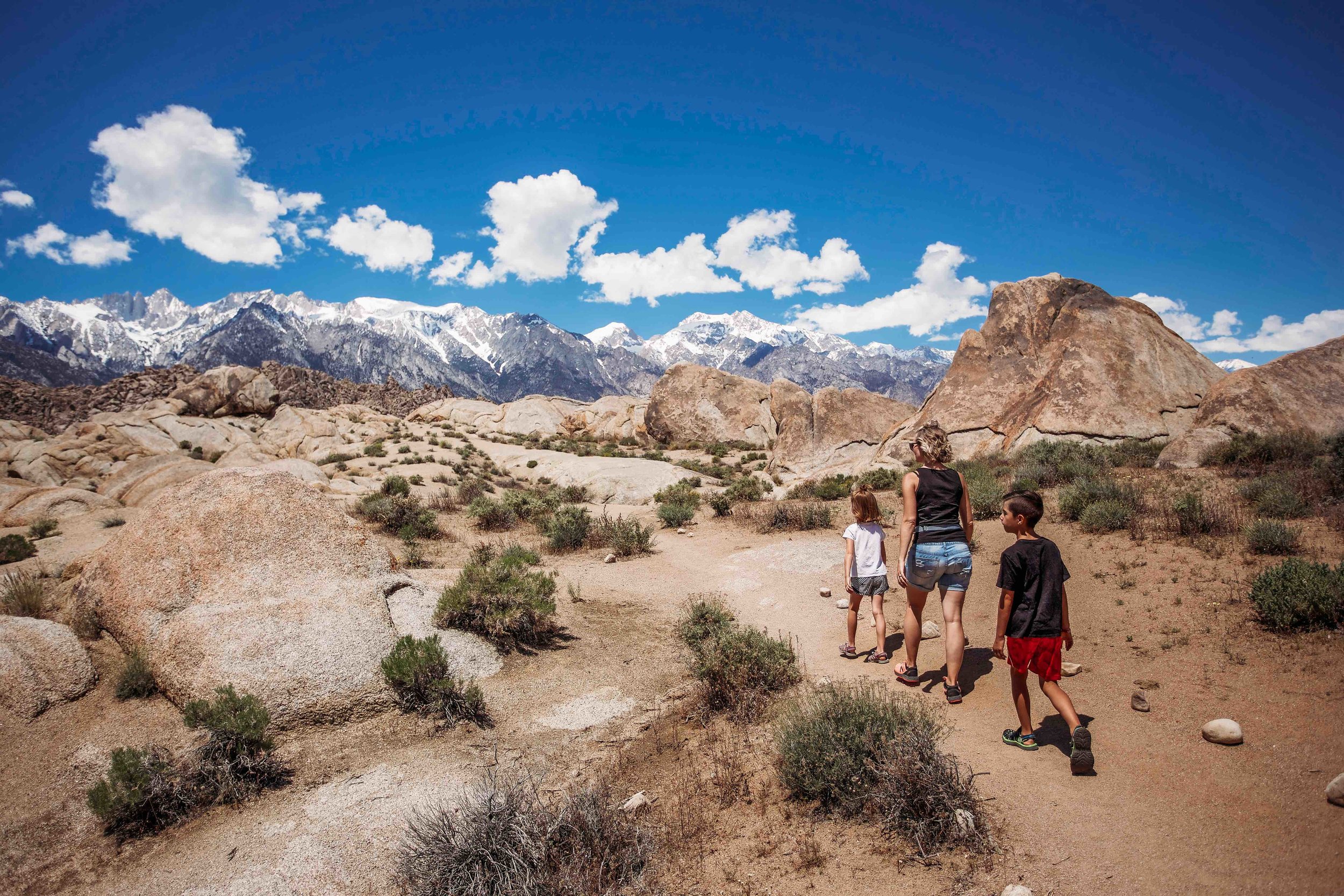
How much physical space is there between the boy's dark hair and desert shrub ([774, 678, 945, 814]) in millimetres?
1618

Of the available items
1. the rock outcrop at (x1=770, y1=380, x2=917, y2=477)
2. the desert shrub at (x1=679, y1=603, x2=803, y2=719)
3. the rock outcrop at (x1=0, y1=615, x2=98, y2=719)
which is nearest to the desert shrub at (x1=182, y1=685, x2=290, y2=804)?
the rock outcrop at (x1=0, y1=615, x2=98, y2=719)

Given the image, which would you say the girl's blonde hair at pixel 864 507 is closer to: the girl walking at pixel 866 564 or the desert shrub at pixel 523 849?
the girl walking at pixel 866 564

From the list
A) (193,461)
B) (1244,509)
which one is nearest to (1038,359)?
(1244,509)

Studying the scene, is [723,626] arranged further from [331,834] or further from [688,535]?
[688,535]

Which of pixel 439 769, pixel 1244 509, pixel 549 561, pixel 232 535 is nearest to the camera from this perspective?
pixel 439 769

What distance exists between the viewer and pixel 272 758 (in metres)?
4.57

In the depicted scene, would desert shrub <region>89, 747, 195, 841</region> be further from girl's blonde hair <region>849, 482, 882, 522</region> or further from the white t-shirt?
girl's blonde hair <region>849, 482, 882, 522</region>

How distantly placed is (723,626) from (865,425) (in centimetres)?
1628

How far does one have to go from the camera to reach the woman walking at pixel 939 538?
518 centimetres

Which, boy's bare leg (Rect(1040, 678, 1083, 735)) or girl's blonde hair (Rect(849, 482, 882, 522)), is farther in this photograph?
girl's blonde hair (Rect(849, 482, 882, 522))

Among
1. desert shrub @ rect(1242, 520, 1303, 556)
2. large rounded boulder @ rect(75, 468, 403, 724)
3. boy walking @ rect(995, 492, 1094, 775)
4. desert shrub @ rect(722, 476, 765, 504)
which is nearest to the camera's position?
boy walking @ rect(995, 492, 1094, 775)

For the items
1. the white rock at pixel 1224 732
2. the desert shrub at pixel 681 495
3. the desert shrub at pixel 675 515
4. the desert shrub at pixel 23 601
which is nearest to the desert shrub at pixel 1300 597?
the white rock at pixel 1224 732

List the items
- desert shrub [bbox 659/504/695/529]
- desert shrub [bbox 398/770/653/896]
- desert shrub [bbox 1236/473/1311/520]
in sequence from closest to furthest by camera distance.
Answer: desert shrub [bbox 398/770/653/896]
desert shrub [bbox 1236/473/1311/520]
desert shrub [bbox 659/504/695/529]

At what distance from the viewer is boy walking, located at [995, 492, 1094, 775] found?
418cm
